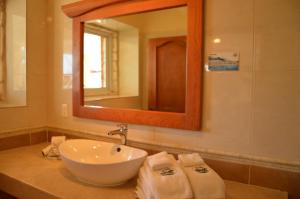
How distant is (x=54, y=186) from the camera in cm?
108

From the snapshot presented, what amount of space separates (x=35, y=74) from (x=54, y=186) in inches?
41.3

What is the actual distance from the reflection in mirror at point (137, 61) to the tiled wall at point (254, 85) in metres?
0.17

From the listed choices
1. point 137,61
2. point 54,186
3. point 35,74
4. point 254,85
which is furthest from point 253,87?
point 35,74

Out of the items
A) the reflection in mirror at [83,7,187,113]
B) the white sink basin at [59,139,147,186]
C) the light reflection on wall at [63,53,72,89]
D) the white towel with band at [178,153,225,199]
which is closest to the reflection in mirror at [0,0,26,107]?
the light reflection on wall at [63,53,72,89]

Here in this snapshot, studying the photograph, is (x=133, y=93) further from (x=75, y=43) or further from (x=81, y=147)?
(x=75, y=43)

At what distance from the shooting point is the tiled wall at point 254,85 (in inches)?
39.9

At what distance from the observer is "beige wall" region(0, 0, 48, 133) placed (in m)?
1.72

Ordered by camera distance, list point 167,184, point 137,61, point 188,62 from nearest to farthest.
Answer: point 167,184 → point 188,62 → point 137,61

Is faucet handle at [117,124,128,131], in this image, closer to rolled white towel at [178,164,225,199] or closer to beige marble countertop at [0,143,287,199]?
beige marble countertop at [0,143,287,199]

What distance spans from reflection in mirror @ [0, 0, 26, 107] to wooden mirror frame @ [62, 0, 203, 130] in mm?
401

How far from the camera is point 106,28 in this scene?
5.16ft

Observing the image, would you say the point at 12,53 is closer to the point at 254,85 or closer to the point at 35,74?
the point at 35,74

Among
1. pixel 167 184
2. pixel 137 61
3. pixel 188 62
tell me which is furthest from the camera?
pixel 137 61

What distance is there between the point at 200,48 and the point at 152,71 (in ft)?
1.15
